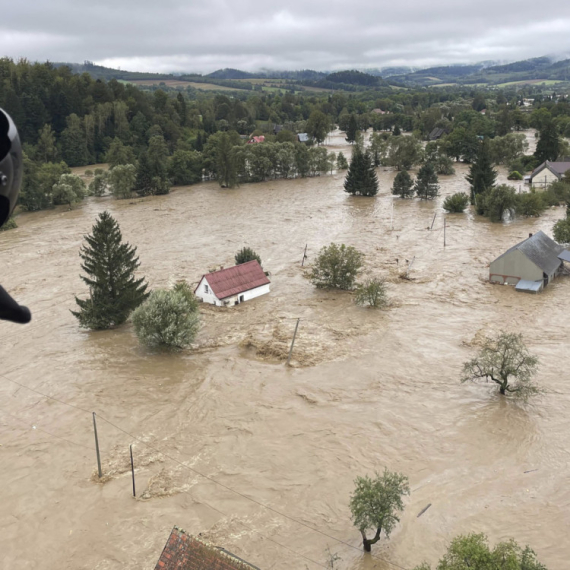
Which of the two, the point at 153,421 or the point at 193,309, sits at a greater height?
the point at 193,309

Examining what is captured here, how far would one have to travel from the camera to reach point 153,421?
22.3m

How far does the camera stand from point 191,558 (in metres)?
11.4

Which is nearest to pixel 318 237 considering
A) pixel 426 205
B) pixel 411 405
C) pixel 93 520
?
pixel 426 205

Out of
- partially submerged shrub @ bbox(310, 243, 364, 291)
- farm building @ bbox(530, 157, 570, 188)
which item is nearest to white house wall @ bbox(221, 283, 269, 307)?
partially submerged shrub @ bbox(310, 243, 364, 291)

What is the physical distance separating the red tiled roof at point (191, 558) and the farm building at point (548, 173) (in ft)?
230

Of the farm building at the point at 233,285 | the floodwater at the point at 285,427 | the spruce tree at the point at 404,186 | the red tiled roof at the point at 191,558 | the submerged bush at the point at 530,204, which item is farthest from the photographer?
the spruce tree at the point at 404,186

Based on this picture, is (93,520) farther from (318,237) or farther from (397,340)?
(318,237)

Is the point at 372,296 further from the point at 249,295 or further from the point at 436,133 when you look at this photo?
the point at 436,133

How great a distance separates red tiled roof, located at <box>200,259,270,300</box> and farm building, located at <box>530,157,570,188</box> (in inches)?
1976

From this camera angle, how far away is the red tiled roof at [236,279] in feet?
113

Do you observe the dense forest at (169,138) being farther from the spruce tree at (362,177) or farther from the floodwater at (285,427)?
the floodwater at (285,427)

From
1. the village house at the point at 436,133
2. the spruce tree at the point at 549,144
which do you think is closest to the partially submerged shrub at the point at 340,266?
the spruce tree at the point at 549,144

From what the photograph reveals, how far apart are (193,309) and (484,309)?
18229 mm

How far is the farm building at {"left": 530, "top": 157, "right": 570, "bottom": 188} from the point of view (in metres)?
68.9
